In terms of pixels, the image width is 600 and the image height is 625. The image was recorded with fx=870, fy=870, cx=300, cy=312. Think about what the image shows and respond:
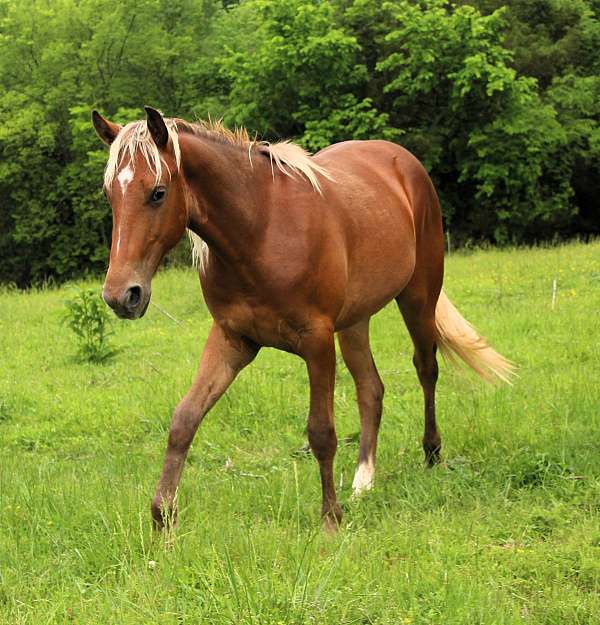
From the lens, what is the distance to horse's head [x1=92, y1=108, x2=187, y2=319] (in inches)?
140

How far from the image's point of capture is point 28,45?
33750 millimetres

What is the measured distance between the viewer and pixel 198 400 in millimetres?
4281

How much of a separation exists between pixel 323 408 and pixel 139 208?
4.72 ft

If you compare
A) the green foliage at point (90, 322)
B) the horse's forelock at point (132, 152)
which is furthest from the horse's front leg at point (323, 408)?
the green foliage at point (90, 322)

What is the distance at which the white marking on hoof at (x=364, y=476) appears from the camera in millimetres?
4998

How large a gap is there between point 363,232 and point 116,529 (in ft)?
7.23

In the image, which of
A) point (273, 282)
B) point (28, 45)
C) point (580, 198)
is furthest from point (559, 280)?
point (28, 45)

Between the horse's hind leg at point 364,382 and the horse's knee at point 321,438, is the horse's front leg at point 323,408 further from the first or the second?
the horse's hind leg at point 364,382

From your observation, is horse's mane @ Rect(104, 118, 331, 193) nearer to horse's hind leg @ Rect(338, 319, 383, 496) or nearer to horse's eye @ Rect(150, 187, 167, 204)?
horse's eye @ Rect(150, 187, 167, 204)

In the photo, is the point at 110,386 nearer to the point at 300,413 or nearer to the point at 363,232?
the point at 300,413

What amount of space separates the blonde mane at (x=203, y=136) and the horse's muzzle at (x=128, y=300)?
481 mm

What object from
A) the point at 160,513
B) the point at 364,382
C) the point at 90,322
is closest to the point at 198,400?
the point at 160,513

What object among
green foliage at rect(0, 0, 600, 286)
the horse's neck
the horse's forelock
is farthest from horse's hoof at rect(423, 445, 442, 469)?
green foliage at rect(0, 0, 600, 286)

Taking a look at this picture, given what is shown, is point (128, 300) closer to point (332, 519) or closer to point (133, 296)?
point (133, 296)
